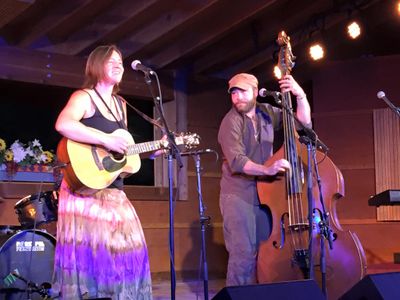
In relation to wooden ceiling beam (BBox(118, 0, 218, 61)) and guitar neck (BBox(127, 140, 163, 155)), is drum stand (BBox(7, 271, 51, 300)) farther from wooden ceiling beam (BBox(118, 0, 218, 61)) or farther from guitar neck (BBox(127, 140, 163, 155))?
wooden ceiling beam (BBox(118, 0, 218, 61))

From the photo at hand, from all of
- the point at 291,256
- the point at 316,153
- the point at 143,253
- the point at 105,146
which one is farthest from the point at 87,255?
the point at 316,153

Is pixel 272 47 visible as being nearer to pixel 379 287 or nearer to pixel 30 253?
pixel 30 253

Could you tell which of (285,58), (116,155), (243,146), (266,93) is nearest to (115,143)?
(116,155)

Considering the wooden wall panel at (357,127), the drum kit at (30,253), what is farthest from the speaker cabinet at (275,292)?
the wooden wall panel at (357,127)

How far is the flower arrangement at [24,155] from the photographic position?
261 inches

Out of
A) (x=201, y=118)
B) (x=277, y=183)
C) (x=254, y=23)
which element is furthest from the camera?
(x=201, y=118)

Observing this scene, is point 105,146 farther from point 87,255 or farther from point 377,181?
point 377,181

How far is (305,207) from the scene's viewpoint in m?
4.17

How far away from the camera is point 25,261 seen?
488cm

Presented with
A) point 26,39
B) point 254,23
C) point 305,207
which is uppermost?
point 254,23

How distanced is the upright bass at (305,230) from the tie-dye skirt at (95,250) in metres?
1.03

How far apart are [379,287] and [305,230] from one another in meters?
1.35

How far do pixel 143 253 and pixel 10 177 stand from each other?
344cm

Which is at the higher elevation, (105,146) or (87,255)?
(105,146)
